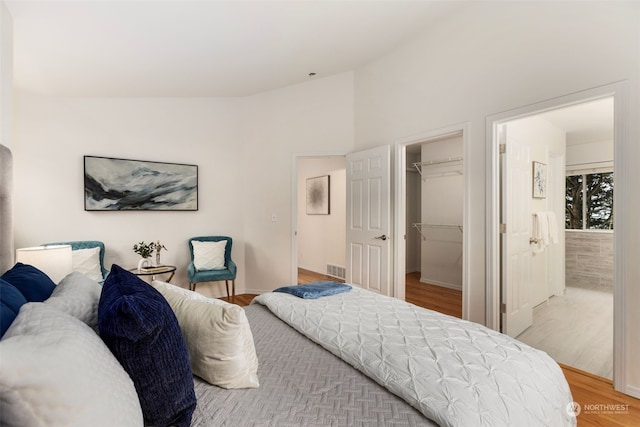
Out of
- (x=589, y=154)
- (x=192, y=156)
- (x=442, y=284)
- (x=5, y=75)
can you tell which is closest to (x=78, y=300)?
(x=5, y=75)

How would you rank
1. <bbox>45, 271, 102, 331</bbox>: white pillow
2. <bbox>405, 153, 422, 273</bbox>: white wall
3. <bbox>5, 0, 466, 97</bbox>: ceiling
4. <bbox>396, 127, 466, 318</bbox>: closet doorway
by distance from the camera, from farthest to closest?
<bbox>405, 153, 422, 273</bbox>: white wall < <bbox>396, 127, 466, 318</bbox>: closet doorway < <bbox>5, 0, 466, 97</bbox>: ceiling < <bbox>45, 271, 102, 331</bbox>: white pillow

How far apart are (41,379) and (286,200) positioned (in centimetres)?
402

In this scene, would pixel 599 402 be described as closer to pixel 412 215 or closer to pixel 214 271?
pixel 214 271

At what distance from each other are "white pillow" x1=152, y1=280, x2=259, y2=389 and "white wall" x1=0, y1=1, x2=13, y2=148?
6.69 ft

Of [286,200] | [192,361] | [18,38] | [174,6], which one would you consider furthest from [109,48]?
[192,361]

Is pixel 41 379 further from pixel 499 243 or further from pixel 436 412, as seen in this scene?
pixel 499 243

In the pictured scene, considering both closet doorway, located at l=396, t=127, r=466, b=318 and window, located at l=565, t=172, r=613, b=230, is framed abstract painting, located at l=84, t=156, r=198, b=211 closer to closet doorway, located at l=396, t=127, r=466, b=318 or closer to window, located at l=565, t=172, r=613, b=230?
closet doorway, located at l=396, t=127, r=466, b=318

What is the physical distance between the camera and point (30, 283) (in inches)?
46.8

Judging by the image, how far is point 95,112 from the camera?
371cm

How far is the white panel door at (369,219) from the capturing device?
3760 millimetres

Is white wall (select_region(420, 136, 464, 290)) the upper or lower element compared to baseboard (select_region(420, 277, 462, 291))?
upper

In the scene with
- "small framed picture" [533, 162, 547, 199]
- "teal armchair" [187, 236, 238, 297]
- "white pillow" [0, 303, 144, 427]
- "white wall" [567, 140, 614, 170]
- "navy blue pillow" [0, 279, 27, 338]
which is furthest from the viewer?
"white wall" [567, 140, 614, 170]

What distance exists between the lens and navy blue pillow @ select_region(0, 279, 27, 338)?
79 centimetres

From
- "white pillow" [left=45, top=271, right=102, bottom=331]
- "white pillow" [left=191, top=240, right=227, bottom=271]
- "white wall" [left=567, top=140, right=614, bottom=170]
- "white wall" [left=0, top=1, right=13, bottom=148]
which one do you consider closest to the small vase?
"white pillow" [left=191, top=240, right=227, bottom=271]
